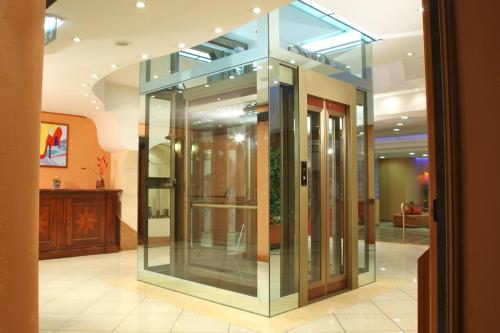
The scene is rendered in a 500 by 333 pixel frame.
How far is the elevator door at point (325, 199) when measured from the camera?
4949mm

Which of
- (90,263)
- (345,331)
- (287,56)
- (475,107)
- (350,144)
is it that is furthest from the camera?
(90,263)

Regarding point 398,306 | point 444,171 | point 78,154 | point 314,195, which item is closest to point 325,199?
point 314,195

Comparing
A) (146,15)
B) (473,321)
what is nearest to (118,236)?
(146,15)

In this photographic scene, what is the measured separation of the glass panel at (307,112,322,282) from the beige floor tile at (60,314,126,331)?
221 cm

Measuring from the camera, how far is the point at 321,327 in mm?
3814

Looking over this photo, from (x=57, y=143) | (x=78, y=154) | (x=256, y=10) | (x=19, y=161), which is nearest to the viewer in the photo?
(x=19, y=161)

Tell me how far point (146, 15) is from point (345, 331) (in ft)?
11.2

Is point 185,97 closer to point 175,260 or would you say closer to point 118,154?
point 175,260

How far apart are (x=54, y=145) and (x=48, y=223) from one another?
2067 mm

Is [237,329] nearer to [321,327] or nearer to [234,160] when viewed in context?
[321,327]

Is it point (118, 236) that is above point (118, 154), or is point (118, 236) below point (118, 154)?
below

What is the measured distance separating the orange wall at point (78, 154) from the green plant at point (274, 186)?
6.39 meters

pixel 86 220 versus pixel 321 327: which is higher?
pixel 86 220

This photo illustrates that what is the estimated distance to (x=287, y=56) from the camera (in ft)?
14.8
